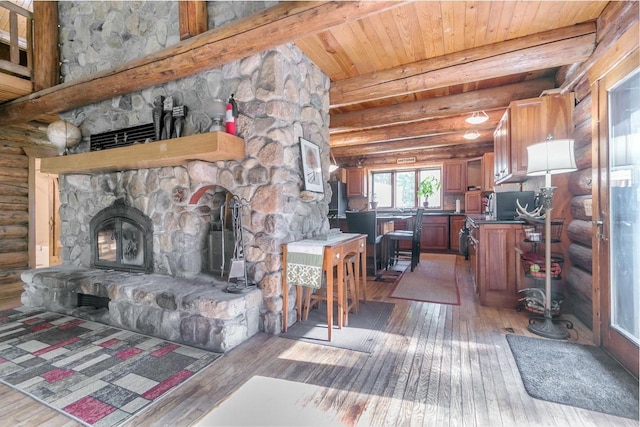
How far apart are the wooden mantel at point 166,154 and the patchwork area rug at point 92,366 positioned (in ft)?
5.20

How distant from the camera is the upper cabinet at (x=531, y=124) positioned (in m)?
3.14

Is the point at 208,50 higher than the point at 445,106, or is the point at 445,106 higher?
the point at 445,106

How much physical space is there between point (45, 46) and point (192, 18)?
2.50m

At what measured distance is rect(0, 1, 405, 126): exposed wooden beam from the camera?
2.01 m

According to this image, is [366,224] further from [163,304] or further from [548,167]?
[163,304]

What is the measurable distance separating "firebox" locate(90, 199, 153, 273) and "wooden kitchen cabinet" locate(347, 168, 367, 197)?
5799 millimetres

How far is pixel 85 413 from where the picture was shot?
1.55m

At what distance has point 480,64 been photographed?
2.96m

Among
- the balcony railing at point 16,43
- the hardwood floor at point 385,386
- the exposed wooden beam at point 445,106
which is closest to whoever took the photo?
the hardwood floor at point 385,386

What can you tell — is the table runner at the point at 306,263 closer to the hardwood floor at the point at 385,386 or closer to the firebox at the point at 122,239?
the hardwood floor at the point at 385,386

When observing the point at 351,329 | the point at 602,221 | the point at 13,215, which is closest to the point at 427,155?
the point at 602,221

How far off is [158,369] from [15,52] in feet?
14.0

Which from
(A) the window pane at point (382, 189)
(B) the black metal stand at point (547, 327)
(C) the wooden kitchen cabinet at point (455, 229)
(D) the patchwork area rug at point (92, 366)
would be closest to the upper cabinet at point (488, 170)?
(C) the wooden kitchen cabinet at point (455, 229)

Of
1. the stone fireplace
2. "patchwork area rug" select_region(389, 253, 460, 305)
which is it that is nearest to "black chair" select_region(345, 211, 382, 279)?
"patchwork area rug" select_region(389, 253, 460, 305)
